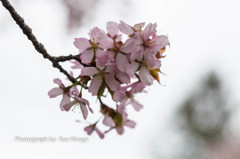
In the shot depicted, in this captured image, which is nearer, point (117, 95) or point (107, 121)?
point (117, 95)

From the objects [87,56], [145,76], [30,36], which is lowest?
[145,76]

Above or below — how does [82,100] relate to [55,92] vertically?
below

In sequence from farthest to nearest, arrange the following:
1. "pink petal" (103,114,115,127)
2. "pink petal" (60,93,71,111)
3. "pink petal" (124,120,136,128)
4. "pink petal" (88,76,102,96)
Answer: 1. "pink petal" (124,120,136,128)
2. "pink petal" (103,114,115,127)
3. "pink petal" (60,93,71,111)
4. "pink petal" (88,76,102,96)

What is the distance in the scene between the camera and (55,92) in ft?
3.93

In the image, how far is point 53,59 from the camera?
41.6 inches

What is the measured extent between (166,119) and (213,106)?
2.50m

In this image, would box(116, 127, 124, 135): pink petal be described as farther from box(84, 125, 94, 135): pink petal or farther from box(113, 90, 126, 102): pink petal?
box(113, 90, 126, 102): pink petal

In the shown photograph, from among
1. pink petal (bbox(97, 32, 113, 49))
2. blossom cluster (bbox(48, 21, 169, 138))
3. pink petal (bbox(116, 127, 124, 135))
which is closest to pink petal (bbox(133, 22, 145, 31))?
blossom cluster (bbox(48, 21, 169, 138))

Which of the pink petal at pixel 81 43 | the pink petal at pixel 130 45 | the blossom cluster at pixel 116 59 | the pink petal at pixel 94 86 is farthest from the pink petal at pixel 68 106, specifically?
the pink petal at pixel 130 45

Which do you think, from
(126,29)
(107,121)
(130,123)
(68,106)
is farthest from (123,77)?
(130,123)

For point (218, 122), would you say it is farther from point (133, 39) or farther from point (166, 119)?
point (133, 39)

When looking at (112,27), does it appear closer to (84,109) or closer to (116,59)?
(116,59)

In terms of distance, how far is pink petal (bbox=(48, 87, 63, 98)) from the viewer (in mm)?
1192

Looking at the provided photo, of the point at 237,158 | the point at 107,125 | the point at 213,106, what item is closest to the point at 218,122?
the point at 213,106
